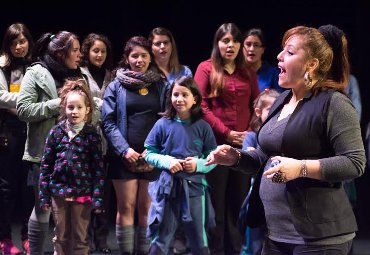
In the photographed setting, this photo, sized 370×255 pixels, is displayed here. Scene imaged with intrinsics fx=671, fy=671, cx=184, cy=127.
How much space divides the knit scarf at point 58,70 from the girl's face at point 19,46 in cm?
41

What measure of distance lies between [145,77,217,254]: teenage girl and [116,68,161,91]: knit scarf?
19 centimetres

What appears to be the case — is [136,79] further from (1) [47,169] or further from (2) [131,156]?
(1) [47,169]

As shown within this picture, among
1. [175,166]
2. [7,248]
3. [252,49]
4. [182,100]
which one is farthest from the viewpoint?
[252,49]

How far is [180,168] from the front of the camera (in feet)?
11.6

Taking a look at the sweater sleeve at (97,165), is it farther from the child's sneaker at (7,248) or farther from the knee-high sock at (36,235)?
the child's sneaker at (7,248)

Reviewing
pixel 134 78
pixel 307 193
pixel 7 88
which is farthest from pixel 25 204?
pixel 307 193

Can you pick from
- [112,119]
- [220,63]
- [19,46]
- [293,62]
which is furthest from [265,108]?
[293,62]

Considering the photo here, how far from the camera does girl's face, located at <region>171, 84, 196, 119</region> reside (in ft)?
12.0

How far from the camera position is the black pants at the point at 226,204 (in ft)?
13.2

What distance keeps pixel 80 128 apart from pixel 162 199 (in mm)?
577

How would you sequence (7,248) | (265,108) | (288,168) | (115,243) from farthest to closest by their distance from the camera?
1. (115,243)
2. (7,248)
3. (265,108)
4. (288,168)

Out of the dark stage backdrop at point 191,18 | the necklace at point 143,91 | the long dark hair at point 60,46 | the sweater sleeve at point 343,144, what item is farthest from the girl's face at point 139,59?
the sweater sleeve at point 343,144

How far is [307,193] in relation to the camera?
2061 millimetres

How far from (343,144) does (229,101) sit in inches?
83.2
